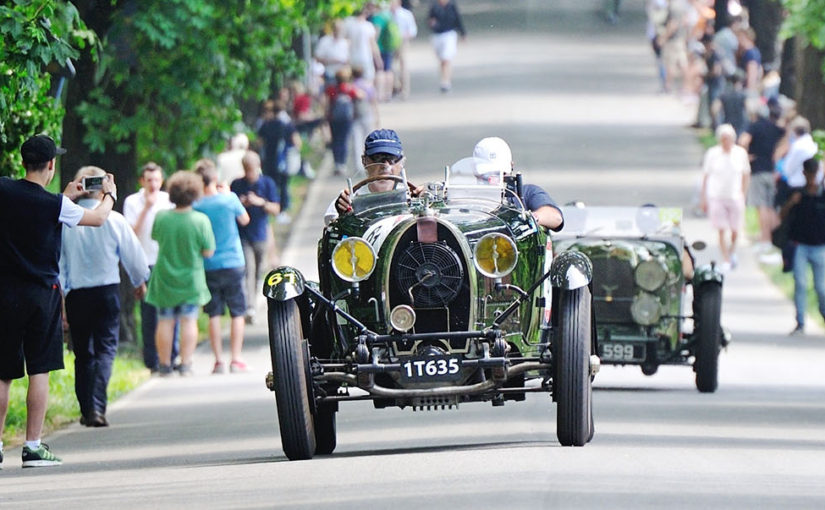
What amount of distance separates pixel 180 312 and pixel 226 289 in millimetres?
748

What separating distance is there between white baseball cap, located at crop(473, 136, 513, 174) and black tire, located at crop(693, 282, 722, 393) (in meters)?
3.95

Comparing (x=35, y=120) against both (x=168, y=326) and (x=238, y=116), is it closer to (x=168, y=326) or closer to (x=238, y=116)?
(x=168, y=326)

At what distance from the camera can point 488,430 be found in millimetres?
14289

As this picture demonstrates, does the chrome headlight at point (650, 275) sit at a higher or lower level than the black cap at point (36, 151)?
lower

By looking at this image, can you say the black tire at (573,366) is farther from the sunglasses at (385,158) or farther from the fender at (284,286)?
the sunglasses at (385,158)

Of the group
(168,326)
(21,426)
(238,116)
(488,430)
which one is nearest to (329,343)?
(488,430)

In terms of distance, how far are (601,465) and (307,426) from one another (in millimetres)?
1735

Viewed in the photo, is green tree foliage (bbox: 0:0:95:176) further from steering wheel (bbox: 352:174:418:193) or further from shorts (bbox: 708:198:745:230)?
shorts (bbox: 708:198:745:230)

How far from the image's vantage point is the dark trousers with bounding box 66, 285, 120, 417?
1575 cm

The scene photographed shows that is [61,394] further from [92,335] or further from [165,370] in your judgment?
[165,370]

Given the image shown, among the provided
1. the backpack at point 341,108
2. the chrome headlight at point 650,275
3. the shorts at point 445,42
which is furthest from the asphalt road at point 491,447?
the shorts at point 445,42

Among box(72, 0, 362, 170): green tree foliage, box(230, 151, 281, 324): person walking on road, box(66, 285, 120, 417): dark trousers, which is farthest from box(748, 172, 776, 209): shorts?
box(66, 285, 120, 417): dark trousers

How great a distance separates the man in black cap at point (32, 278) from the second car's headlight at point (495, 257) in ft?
8.79

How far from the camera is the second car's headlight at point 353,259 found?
41.4ft
